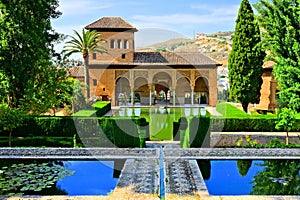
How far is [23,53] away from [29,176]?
7.18 metres

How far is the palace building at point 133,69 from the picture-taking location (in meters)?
27.4

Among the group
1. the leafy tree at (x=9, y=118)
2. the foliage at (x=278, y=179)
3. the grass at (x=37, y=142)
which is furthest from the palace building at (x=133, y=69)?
the foliage at (x=278, y=179)

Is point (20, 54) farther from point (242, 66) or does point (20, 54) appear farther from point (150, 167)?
point (242, 66)

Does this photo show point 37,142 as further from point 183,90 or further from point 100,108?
point 183,90

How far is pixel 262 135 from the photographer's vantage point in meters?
13.0

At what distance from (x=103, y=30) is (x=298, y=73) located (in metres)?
15.8

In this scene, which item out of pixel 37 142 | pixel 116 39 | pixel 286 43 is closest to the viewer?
pixel 37 142

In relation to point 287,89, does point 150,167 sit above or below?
below

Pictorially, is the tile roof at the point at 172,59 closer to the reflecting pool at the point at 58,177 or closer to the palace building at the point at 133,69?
the palace building at the point at 133,69

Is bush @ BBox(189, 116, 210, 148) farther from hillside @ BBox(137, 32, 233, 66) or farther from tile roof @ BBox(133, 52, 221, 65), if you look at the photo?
hillside @ BBox(137, 32, 233, 66)

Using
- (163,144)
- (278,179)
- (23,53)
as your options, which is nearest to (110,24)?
(23,53)

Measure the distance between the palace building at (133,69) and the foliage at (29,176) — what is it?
1769cm

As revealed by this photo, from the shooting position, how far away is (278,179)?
8680mm

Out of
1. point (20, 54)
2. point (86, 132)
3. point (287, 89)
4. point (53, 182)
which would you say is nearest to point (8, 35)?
point (20, 54)
